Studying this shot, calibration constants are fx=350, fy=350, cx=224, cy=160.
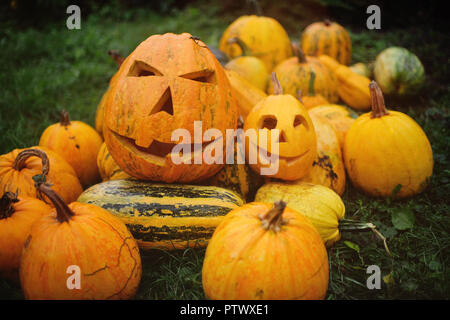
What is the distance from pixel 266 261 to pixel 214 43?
17.8 feet

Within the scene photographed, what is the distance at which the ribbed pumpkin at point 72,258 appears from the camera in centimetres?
185

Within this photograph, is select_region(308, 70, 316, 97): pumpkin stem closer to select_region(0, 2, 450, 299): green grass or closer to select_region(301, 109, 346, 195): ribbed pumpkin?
select_region(301, 109, 346, 195): ribbed pumpkin

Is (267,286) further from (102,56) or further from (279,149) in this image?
(102,56)

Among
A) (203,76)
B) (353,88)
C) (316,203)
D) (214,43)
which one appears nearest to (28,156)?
(203,76)

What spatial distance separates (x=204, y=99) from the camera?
251cm

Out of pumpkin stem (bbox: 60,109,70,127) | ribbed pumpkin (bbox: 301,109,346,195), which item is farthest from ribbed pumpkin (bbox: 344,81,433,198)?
pumpkin stem (bbox: 60,109,70,127)

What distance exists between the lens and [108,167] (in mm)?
3045

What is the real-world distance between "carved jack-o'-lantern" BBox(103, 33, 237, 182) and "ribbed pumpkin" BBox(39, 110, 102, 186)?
32.8 inches

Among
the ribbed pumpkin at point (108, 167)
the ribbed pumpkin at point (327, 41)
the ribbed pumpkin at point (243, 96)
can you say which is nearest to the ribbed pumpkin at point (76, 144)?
the ribbed pumpkin at point (108, 167)

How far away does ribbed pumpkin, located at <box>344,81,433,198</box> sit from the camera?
2797 millimetres

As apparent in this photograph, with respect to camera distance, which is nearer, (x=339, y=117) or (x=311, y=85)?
(x=339, y=117)

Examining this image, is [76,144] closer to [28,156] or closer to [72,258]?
[28,156]

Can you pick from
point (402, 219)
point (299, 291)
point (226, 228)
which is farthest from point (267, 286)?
point (402, 219)
